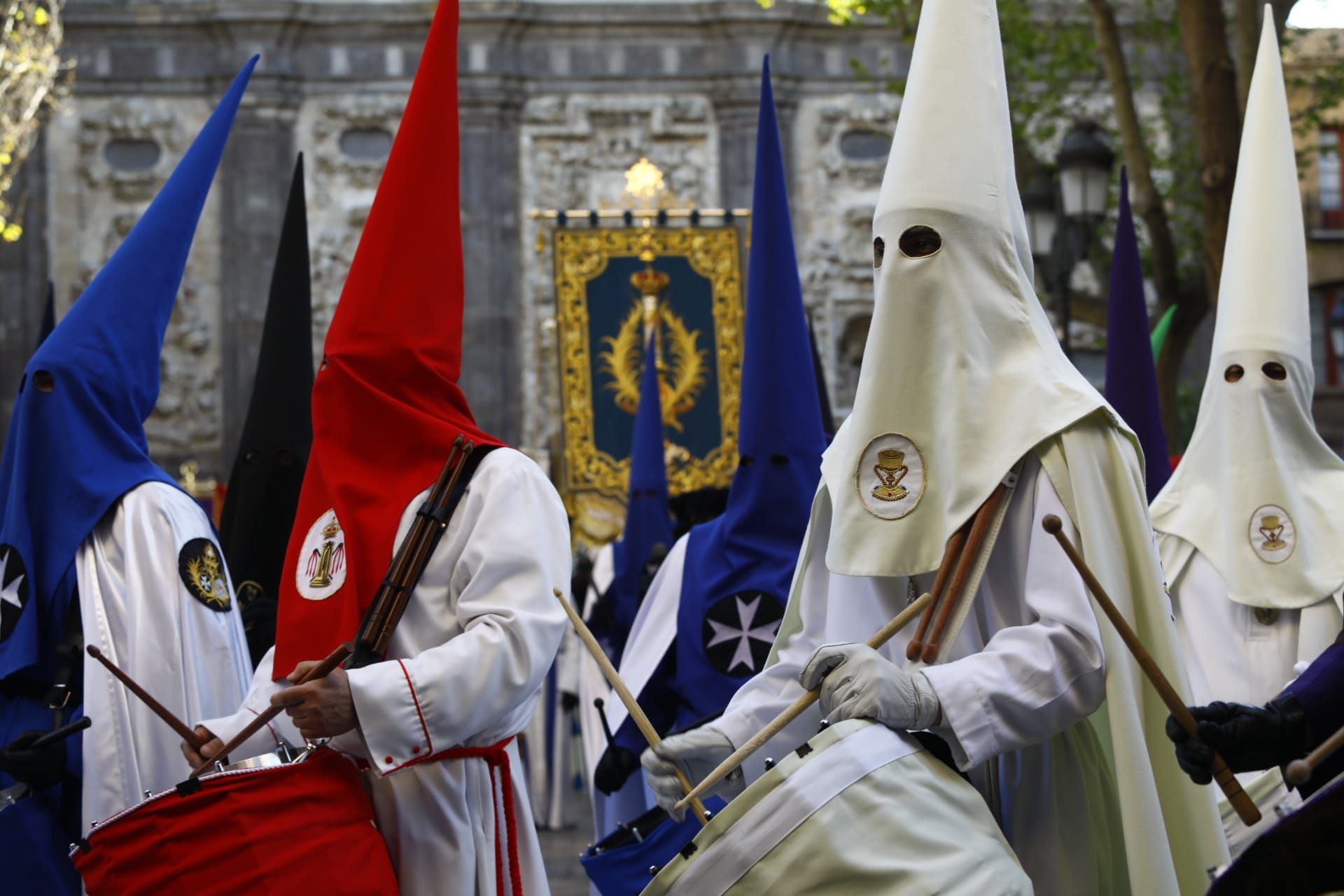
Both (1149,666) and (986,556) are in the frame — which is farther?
(986,556)

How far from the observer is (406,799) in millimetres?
3576

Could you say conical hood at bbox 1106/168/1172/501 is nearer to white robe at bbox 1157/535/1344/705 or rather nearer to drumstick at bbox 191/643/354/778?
white robe at bbox 1157/535/1344/705

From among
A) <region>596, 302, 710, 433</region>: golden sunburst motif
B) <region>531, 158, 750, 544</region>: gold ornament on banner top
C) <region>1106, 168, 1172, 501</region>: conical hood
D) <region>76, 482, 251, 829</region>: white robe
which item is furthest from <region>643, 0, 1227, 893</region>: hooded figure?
<region>596, 302, 710, 433</region>: golden sunburst motif

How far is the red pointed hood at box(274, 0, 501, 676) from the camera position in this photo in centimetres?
379

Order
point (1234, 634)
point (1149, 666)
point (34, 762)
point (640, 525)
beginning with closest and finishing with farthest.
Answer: point (1149, 666)
point (34, 762)
point (1234, 634)
point (640, 525)

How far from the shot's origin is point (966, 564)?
129 inches

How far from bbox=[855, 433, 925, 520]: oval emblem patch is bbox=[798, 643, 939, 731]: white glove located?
0.50 meters

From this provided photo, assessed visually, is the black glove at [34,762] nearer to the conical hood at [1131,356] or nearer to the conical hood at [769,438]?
the conical hood at [769,438]

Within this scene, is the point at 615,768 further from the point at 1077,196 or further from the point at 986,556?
the point at 1077,196

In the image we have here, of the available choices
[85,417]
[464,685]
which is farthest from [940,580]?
[85,417]

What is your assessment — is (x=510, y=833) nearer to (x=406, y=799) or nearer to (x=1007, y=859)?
(x=406, y=799)

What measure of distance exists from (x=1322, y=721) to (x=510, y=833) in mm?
1680

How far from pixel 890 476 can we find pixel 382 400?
1.18 meters

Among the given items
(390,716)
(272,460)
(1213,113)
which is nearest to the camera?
(390,716)
